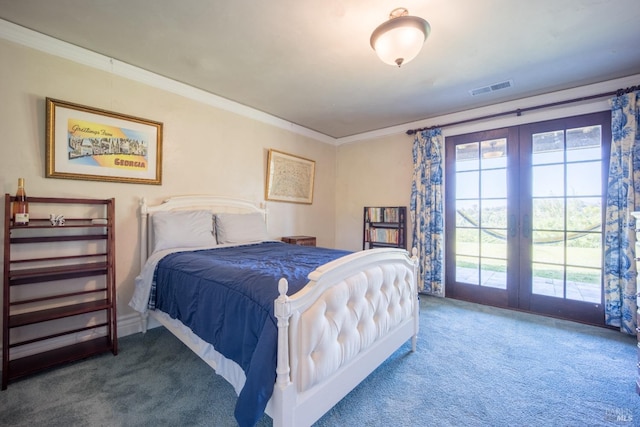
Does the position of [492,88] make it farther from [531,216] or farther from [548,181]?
[531,216]

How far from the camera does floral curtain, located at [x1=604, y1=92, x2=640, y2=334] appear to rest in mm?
2531

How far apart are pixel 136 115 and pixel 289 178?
201cm

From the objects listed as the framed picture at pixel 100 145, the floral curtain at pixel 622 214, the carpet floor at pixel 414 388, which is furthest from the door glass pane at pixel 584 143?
the framed picture at pixel 100 145

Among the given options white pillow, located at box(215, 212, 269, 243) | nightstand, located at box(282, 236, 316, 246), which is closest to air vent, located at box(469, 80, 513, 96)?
nightstand, located at box(282, 236, 316, 246)

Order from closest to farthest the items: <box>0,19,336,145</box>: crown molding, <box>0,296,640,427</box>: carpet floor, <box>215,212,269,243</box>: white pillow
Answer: <box>0,296,640,427</box>: carpet floor < <box>0,19,336,145</box>: crown molding < <box>215,212,269,243</box>: white pillow

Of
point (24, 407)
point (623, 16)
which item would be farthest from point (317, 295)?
point (623, 16)

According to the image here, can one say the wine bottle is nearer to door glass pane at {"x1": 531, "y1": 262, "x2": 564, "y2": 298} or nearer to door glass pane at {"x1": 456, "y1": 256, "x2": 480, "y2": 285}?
door glass pane at {"x1": 456, "y1": 256, "x2": 480, "y2": 285}

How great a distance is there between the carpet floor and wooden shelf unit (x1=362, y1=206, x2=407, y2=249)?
1.78 metres

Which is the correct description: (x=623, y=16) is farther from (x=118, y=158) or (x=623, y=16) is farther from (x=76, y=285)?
(x=76, y=285)

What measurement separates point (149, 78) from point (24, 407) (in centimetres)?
269

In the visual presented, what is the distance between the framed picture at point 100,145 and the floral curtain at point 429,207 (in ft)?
10.6

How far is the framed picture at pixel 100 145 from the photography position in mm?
2170

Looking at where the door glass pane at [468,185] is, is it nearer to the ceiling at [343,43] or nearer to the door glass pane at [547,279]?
the ceiling at [343,43]

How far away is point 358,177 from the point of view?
466 centimetres
